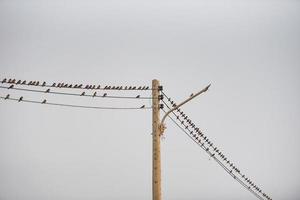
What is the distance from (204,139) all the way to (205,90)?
643 centimetres

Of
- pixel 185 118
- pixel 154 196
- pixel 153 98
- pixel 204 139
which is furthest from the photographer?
pixel 204 139

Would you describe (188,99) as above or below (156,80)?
below

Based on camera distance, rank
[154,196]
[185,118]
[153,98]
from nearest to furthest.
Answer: [154,196], [153,98], [185,118]

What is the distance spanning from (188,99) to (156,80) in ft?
6.07

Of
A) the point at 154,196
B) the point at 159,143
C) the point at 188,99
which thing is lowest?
the point at 154,196

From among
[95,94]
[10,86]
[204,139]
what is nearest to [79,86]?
[95,94]

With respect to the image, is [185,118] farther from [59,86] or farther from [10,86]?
[10,86]

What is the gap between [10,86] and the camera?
633 inches

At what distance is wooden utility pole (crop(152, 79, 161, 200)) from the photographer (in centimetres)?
1582

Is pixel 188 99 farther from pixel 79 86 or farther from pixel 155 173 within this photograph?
pixel 79 86

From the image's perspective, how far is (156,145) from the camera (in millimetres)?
16203

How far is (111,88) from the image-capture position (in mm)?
18188

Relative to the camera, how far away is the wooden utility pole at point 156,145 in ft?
51.9

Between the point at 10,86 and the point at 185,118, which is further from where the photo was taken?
the point at 185,118
